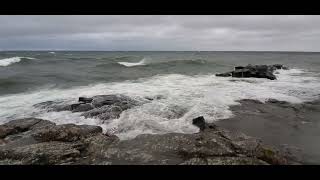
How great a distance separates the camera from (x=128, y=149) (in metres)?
6.87

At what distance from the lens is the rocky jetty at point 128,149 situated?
6.00 meters

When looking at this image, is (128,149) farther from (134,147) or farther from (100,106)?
(100,106)

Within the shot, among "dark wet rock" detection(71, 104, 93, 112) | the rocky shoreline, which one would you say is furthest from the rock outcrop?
the rocky shoreline

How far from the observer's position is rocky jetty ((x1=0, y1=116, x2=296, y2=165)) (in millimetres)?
6004

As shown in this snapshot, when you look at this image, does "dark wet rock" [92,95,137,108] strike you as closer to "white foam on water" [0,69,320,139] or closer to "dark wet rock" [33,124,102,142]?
"white foam on water" [0,69,320,139]

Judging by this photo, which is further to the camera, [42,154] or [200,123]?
[200,123]

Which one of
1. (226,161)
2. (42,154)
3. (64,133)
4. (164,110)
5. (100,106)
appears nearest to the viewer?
(226,161)

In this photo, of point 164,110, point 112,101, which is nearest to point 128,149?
point 164,110

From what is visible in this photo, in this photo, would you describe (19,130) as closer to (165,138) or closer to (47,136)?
(47,136)

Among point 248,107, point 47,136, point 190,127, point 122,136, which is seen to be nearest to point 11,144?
point 47,136

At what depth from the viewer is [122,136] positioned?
8.22m

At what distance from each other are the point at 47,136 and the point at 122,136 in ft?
6.32

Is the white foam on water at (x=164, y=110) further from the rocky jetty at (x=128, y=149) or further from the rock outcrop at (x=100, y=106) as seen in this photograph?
the rocky jetty at (x=128, y=149)

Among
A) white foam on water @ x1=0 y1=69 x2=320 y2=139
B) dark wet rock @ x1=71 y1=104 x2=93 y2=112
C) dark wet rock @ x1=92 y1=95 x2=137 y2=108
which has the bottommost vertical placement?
white foam on water @ x1=0 y1=69 x2=320 y2=139
